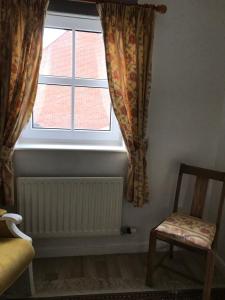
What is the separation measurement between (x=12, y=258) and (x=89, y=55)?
1564mm

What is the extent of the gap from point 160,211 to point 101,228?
0.55 meters

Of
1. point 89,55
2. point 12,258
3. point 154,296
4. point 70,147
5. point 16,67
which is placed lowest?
point 154,296

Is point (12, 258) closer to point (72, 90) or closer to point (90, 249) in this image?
point (90, 249)

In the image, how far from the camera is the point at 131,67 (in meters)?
1.96

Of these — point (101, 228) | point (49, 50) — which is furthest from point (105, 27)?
point (101, 228)

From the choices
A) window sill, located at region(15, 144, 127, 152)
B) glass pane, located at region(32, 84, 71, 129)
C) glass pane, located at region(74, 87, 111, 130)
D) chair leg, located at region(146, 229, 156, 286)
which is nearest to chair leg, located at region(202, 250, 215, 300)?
chair leg, located at region(146, 229, 156, 286)

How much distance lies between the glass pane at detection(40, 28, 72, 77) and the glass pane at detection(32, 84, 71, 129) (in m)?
0.13

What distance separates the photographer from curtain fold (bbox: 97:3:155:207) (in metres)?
1.90

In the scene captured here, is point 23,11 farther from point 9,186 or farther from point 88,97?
point 9,186

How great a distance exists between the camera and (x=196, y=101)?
2193 millimetres

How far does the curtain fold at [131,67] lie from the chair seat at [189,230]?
0.41m

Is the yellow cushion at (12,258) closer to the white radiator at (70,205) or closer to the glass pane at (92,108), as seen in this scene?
the white radiator at (70,205)

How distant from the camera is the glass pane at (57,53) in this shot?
82.1 inches

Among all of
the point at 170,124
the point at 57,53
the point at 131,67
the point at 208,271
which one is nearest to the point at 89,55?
the point at 57,53
